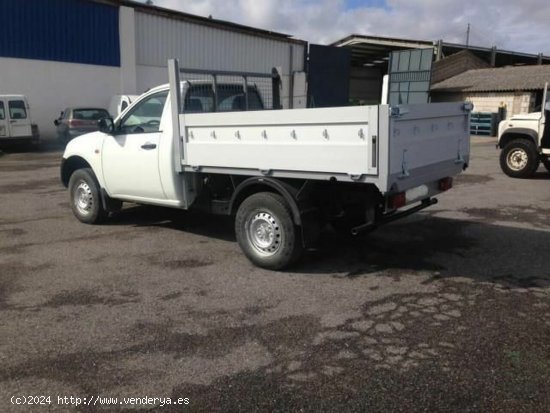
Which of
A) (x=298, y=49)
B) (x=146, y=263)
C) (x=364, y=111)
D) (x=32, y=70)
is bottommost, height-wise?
(x=146, y=263)

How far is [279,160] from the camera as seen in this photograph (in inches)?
214

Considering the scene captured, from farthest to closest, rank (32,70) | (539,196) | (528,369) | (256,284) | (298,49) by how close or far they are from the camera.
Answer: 1. (298,49)
2. (32,70)
3. (539,196)
4. (256,284)
5. (528,369)

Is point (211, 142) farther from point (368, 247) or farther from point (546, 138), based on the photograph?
point (546, 138)

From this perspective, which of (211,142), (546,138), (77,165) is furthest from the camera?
(546,138)

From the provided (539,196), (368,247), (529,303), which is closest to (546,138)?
(539,196)

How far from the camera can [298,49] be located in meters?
35.0

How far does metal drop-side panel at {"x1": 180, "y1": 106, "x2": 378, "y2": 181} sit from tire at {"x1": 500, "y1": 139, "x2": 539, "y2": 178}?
9.03 m

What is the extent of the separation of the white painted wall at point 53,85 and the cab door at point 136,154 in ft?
61.9

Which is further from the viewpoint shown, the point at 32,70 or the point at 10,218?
the point at 32,70

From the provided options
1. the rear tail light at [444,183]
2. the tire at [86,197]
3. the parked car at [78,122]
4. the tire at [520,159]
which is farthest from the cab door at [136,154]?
the parked car at [78,122]

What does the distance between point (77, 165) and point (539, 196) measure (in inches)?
317

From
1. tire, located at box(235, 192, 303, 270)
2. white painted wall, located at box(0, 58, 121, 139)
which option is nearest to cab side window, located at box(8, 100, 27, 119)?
white painted wall, located at box(0, 58, 121, 139)

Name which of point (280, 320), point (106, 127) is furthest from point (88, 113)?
point (280, 320)

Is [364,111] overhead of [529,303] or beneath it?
overhead
